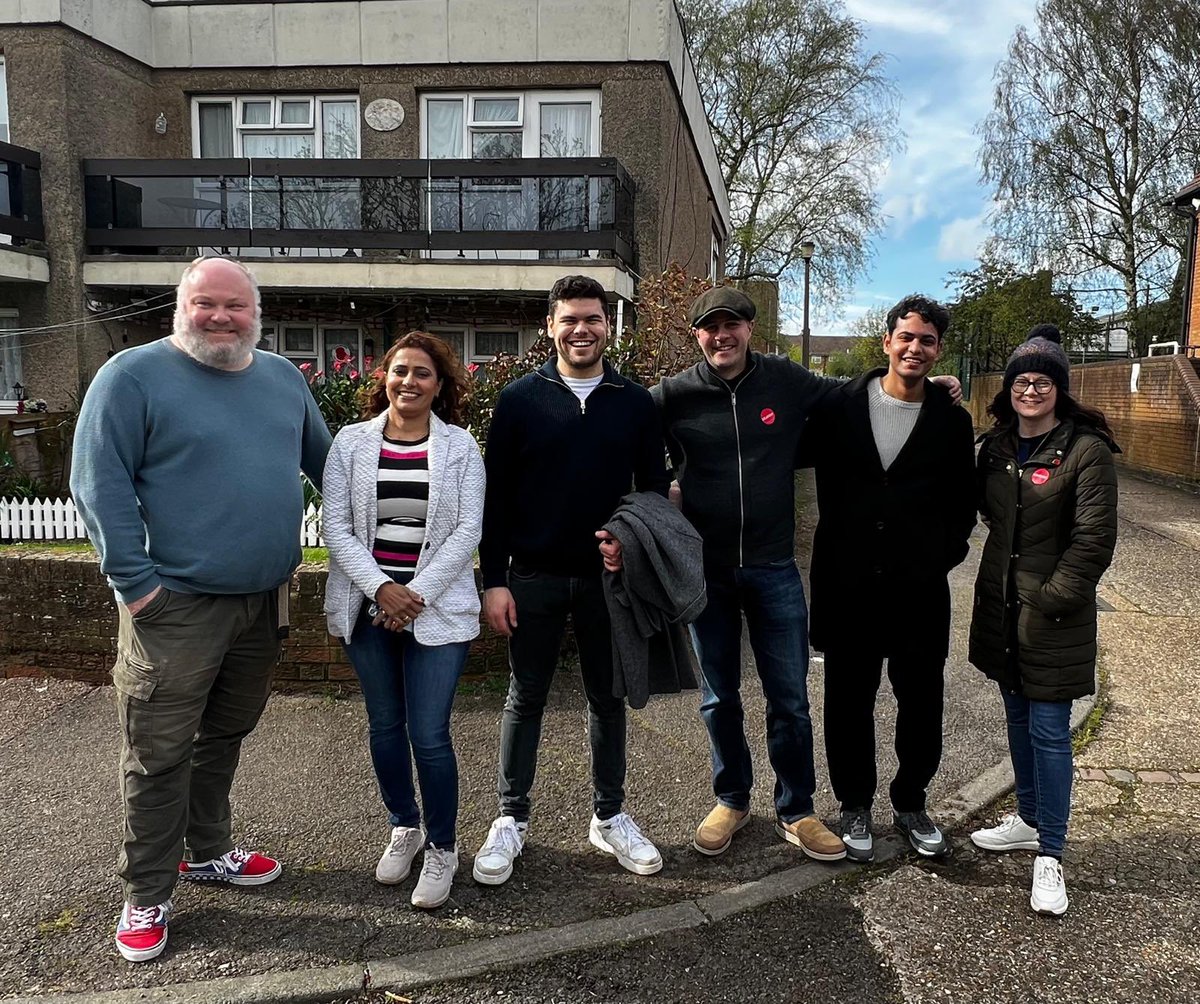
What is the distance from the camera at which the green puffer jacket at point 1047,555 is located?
9.53 feet

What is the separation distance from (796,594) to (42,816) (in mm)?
3124

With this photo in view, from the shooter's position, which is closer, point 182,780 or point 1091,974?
point 1091,974

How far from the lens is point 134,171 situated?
12.6 m

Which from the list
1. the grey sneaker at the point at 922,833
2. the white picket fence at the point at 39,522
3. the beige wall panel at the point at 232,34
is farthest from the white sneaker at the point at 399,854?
the beige wall panel at the point at 232,34

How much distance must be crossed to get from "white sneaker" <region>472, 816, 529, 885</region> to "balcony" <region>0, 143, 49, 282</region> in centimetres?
1290

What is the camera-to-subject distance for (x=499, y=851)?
10.2ft

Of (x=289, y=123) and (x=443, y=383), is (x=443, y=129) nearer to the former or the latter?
(x=289, y=123)

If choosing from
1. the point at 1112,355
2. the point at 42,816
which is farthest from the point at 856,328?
the point at 42,816

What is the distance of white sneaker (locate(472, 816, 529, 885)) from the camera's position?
305 cm

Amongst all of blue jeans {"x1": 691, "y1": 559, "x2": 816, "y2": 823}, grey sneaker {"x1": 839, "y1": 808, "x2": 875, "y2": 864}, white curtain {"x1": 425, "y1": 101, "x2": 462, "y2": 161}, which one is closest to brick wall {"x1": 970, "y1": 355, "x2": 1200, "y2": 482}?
white curtain {"x1": 425, "y1": 101, "x2": 462, "y2": 161}

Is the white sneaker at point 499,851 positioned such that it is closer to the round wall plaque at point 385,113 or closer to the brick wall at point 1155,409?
the round wall plaque at point 385,113

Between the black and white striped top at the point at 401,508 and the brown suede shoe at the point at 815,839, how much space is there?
175 cm

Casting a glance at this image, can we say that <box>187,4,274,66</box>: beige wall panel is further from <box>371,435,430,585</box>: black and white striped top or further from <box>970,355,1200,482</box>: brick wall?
<box>970,355,1200,482</box>: brick wall

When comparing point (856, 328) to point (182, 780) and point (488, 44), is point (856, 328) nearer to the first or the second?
point (488, 44)
